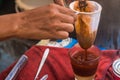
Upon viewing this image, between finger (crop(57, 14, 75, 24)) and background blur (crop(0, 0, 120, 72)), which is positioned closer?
finger (crop(57, 14, 75, 24))

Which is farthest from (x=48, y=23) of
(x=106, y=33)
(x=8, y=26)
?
(x=106, y=33)

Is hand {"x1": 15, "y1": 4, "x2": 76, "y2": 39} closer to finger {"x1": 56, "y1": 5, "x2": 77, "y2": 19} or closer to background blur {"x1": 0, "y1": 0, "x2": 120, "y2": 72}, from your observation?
finger {"x1": 56, "y1": 5, "x2": 77, "y2": 19}

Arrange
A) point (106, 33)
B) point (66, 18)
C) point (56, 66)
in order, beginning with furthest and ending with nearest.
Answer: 1. point (106, 33)
2. point (56, 66)
3. point (66, 18)

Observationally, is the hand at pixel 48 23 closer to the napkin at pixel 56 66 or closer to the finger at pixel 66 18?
the finger at pixel 66 18

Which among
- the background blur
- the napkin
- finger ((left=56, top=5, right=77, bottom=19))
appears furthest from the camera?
Answer: the background blur

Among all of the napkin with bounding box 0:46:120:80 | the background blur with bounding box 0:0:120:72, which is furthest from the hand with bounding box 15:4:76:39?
the background blur with bounding box 0:0:120:72

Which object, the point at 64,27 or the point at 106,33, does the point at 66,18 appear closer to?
the point at 64,27
